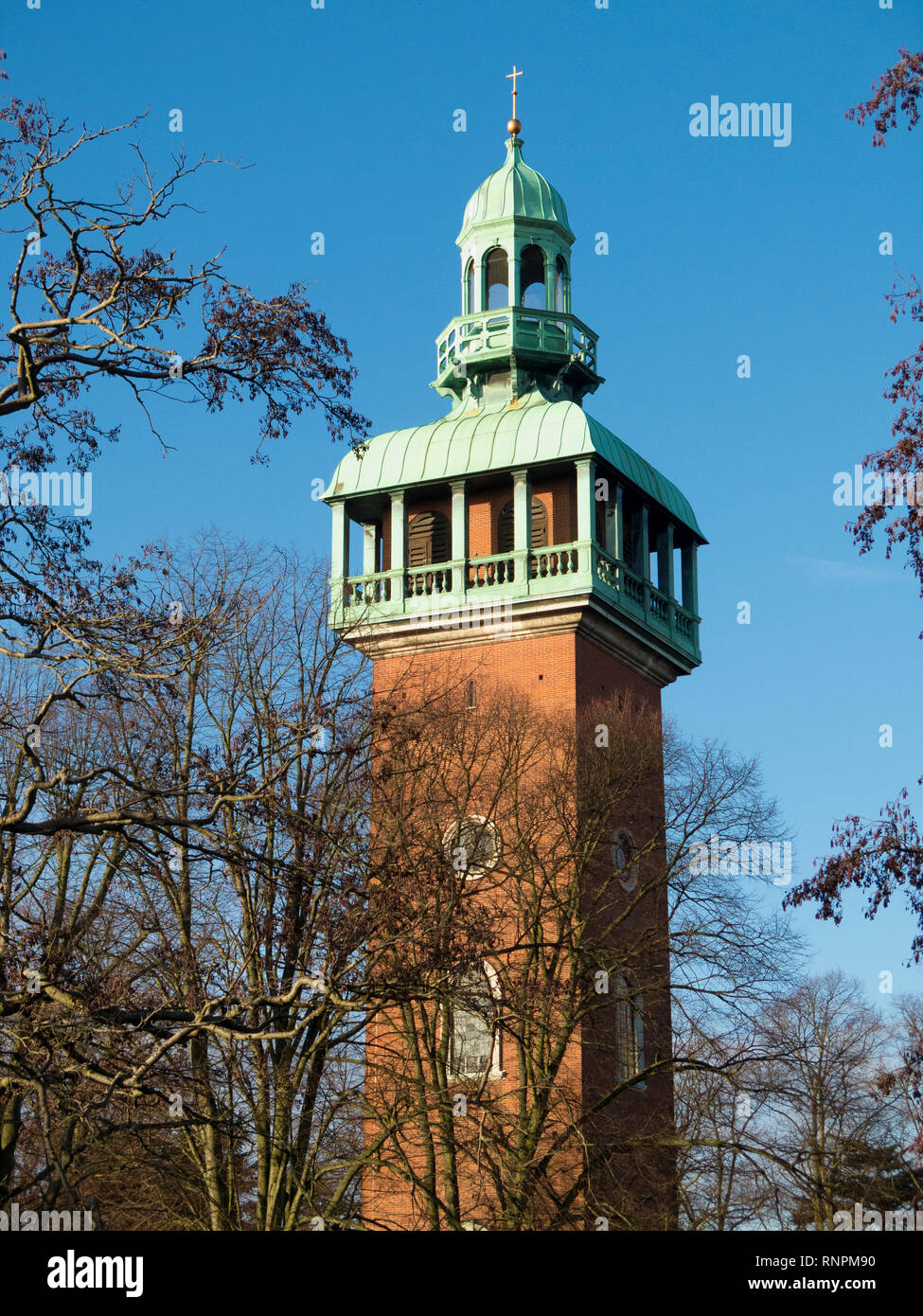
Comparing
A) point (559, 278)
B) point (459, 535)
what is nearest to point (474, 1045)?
point (459, 535)

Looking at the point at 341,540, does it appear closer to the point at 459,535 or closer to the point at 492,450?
Answer: the point at 459,535

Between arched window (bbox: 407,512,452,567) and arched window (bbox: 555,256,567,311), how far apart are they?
6.04 meters

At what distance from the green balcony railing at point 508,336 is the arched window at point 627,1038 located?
14.4 m

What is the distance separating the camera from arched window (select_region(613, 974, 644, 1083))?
32.8 m

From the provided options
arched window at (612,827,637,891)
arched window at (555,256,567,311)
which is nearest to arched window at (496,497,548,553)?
arched window at (555,256,567,311)

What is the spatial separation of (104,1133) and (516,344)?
93.9 feet

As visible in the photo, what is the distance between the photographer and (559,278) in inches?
1681

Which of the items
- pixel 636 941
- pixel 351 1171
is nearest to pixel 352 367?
pixel 351 1171

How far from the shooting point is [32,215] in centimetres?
1430

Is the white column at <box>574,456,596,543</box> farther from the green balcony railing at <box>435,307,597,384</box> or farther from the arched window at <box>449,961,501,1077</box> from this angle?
the arched window at <box>449,961,501,1077</box>

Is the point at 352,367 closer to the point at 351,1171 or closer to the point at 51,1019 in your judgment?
the point at 51,1019

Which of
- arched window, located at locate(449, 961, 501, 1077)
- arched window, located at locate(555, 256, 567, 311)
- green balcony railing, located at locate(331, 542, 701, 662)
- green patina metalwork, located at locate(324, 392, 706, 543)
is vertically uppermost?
arched window, located at locate(555, 256, 567, 311)

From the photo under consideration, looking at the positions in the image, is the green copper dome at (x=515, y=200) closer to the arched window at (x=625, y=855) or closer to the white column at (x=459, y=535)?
the white column at (x=459, y=535)

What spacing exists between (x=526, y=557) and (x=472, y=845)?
9.42 m
